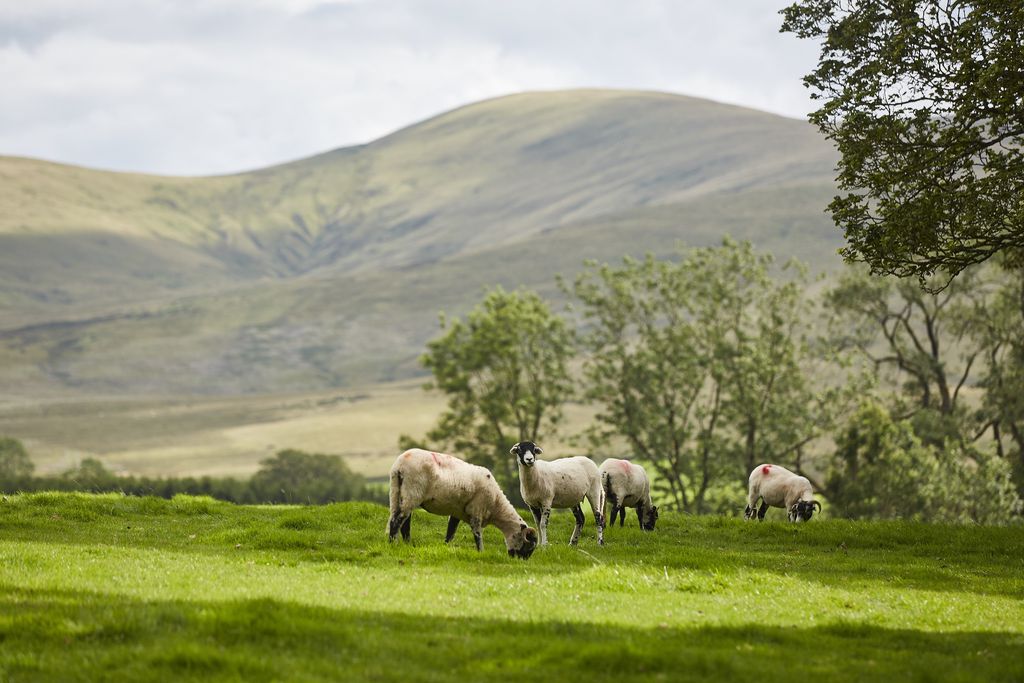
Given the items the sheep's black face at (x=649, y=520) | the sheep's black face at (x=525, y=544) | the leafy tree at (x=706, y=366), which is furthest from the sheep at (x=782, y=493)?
the leafy tree at (x=706, y=366)

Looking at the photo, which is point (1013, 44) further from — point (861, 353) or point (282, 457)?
point (282, 457)

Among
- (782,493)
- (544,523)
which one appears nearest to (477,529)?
(544,523)

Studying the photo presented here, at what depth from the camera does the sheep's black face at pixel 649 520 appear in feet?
89.0

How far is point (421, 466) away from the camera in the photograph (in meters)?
20.9

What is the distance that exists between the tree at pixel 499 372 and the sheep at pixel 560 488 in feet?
127

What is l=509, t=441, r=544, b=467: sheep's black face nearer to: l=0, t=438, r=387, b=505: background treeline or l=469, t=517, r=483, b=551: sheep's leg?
l=469, t=517, r=483, b=551: sheep's leg

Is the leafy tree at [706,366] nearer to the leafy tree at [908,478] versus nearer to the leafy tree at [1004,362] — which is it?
the leafy tree at [908,478]

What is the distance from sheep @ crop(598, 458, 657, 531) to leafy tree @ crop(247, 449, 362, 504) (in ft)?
232

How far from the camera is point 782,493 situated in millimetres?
30672

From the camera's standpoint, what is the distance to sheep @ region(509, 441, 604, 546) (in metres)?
23.0

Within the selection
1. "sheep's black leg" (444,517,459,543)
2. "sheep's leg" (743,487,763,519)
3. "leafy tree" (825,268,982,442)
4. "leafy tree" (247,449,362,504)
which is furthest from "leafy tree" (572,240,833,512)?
"sheep's black leg" (444,517,459,543)

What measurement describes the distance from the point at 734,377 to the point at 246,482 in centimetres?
6433

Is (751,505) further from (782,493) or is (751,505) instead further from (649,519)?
(649,519)

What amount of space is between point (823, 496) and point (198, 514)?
146ft
